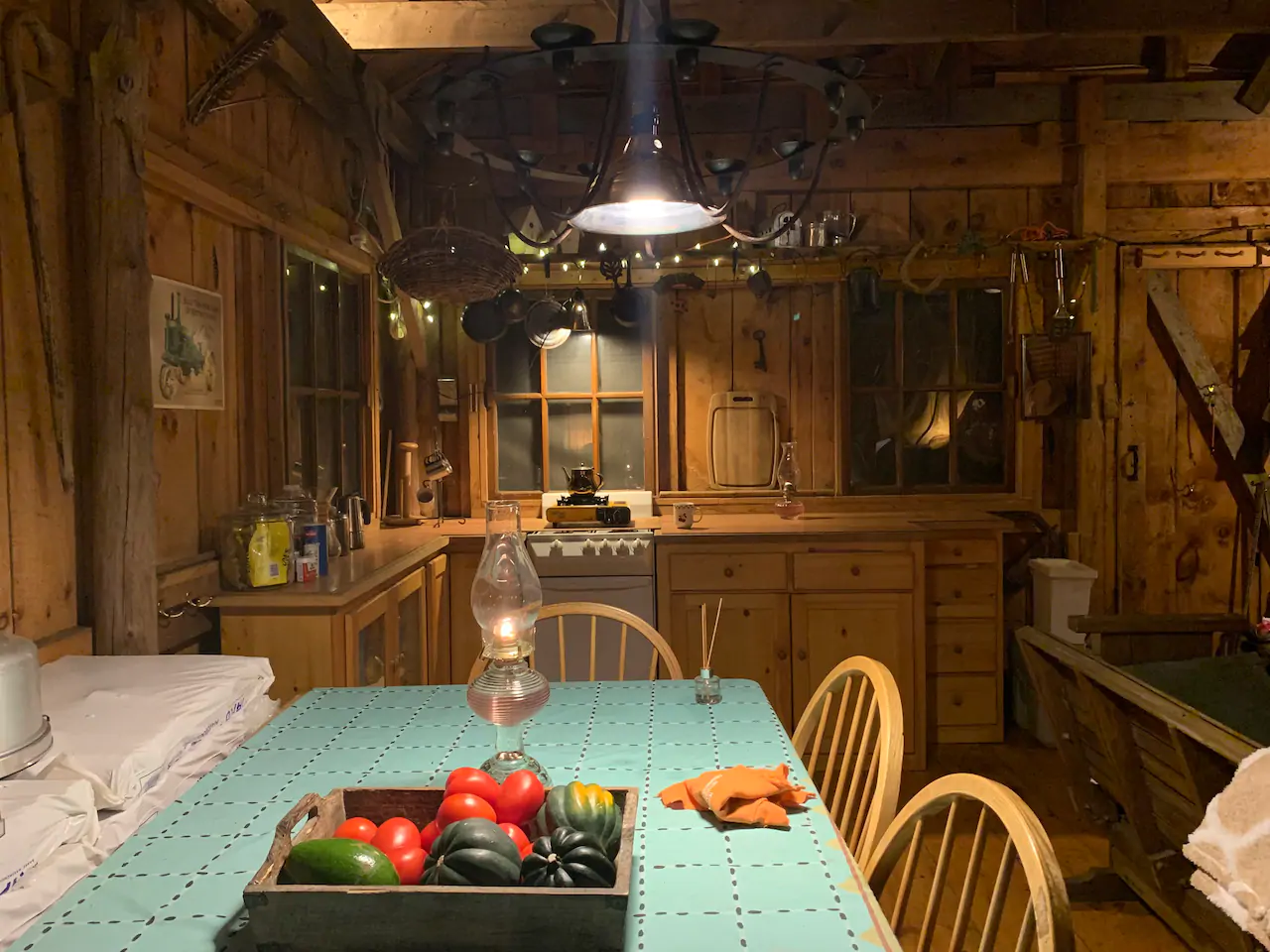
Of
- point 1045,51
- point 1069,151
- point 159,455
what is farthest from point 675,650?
point 1045,51

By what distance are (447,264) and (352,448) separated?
0.96 metres

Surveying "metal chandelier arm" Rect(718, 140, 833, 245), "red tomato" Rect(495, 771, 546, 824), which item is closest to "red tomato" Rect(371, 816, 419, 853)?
"red tomato" Rect(495, 771, 546, 824)

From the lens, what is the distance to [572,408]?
4.29m

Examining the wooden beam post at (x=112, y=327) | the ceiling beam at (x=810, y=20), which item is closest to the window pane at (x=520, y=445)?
the ceiling beam at (x=810, y=20)

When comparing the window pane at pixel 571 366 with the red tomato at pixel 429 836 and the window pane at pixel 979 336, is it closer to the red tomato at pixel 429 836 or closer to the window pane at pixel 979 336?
the window pane at pixel 979 336

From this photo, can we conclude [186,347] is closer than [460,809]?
No

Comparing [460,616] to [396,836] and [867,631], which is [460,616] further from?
[396,836]

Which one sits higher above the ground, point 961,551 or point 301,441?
point 301,441

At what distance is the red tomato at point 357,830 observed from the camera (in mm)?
1103

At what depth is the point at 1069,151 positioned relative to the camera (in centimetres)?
412

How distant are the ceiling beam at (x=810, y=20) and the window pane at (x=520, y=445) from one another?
162 cm

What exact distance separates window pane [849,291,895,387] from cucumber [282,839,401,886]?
355 cm

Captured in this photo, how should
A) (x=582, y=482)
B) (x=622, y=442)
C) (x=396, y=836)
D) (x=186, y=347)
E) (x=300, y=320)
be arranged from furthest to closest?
(x=622, y=442)
(x=582, y=482)
(x=300, y=320)
(x=186, y=347)
(x=396, y=836)

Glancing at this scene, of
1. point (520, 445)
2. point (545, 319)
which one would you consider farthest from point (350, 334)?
point (520, 445)
